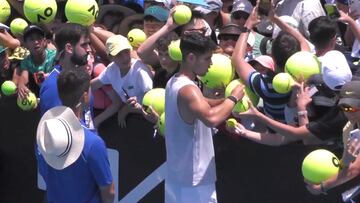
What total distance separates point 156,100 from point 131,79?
51cm

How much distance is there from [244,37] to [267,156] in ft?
2.93

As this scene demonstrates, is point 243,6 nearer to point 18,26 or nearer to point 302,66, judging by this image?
point 18,26

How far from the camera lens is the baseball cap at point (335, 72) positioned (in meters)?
5.41

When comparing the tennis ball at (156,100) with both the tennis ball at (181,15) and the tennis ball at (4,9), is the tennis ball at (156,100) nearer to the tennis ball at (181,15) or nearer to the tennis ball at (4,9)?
the tennis ball at (181,15)

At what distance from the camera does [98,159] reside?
501 centimetres

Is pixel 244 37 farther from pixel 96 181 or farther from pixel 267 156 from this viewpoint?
pixel 96 181

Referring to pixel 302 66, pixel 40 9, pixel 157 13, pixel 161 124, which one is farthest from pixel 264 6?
pixel 40 9

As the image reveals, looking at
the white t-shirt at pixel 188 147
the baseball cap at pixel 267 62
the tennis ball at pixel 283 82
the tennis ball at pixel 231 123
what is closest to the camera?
the tennis ball at pixel 283 82

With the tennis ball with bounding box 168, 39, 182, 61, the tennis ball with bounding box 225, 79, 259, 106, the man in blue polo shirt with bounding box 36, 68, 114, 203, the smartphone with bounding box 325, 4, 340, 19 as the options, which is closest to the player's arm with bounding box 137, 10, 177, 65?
the tennis ball with bounding box 168, 39, 182, 61

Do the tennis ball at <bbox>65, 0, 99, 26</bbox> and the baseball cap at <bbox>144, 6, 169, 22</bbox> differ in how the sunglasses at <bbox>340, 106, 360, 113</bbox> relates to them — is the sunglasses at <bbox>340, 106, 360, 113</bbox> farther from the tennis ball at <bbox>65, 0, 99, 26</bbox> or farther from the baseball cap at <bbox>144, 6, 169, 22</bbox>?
the tennis ball at <bbox>65, 0, 99, 26</bbox>

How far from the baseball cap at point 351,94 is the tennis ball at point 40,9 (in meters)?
3.14

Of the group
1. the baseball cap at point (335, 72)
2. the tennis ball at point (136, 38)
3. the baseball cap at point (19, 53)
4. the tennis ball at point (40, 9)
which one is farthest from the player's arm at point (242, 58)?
the baseball cap at point (19, 53)

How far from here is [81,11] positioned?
6.84 m

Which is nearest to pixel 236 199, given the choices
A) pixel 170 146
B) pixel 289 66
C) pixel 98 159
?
pixel 170 146
